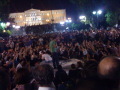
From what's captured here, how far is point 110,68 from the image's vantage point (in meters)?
1.84

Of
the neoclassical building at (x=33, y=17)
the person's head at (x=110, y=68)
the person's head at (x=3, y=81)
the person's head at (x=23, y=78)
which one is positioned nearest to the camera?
the person's head at (x=110, y=68)

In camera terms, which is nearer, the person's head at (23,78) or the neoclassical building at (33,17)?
the person's head at (23,78)

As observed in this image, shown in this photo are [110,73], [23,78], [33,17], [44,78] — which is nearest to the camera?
[110,73]

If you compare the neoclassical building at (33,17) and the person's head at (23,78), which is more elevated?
the neoclassical building at (33,17)

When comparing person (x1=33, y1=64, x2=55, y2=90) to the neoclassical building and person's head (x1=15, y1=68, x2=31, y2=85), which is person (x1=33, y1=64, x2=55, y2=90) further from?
the neoclassical building

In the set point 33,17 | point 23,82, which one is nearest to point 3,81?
point 23,82

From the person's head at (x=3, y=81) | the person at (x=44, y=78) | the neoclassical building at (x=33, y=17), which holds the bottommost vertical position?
the person at (x=44, y=78)

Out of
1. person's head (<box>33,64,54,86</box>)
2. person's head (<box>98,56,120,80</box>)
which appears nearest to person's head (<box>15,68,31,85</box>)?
person's head (<box>33,64,54,86</box>)

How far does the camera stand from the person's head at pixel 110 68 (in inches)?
69.9

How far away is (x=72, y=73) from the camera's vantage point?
7.19 metres

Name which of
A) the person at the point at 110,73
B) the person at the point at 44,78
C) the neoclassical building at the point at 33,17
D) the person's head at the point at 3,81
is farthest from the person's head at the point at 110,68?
the neoclassical building at the point at 33,17

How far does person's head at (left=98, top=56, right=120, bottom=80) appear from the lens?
1776mm

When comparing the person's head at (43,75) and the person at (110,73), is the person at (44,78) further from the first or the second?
the person at (110,73)

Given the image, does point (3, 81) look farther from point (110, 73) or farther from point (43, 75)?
point (110, 73)
